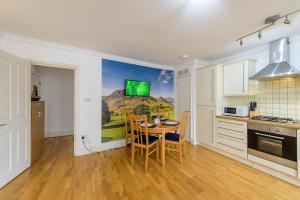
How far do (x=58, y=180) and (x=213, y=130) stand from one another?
3.23m

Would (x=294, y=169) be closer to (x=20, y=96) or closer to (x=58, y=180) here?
(x=58, y=180)

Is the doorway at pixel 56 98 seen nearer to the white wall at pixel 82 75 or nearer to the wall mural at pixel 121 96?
the white wall at pixel 82 75

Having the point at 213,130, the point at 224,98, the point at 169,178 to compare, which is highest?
the point at 224,98

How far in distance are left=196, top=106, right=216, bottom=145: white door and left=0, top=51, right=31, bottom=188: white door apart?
3783 mm

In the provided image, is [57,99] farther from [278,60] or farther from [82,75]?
[278,60]

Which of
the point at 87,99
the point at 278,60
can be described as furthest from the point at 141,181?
the point at 278,60

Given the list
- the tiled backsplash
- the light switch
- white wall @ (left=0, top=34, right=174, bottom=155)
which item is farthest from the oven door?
the light switch

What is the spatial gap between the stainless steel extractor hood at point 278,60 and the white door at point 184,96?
176 centimetres

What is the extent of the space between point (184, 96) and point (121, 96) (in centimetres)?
193

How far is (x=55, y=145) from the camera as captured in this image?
371 cm

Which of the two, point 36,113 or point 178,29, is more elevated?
point 178,29

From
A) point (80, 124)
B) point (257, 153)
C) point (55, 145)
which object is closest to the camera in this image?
point (257, 153)

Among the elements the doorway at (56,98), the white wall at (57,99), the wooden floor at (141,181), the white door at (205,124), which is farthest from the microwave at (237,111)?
the white wall at (57,99)

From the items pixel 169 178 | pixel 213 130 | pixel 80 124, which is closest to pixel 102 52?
pixel 80 124
